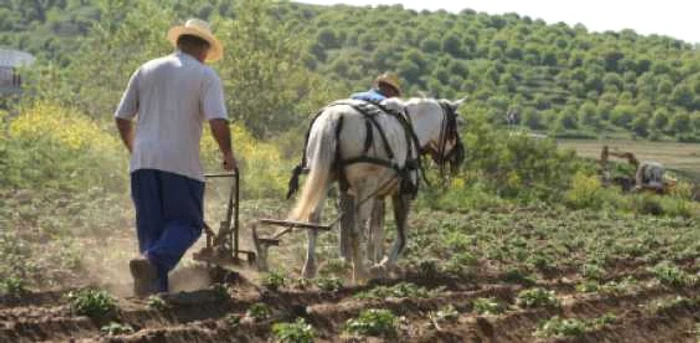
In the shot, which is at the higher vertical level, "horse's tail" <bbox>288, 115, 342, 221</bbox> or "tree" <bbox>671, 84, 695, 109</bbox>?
"horse's tail" <bbox>288, 115, 342, 221</bbox>

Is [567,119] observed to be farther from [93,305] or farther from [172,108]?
[93,305]

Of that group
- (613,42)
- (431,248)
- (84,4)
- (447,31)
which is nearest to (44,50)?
(84,4)

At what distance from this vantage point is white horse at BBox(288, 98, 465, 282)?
1085 cm

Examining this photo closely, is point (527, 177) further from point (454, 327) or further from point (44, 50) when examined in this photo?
point (44, 50)

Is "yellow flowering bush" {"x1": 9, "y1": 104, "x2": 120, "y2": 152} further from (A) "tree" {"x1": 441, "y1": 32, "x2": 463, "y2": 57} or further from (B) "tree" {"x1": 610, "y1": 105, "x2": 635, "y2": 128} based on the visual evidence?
(A) "tree" {"x1": 441, "y1": 32, "x2": 463, "y2": 57}

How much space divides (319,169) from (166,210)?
2.76 meters

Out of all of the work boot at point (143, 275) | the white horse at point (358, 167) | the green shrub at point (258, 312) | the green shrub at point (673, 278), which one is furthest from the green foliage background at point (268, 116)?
the green shrub at point (673, 278)

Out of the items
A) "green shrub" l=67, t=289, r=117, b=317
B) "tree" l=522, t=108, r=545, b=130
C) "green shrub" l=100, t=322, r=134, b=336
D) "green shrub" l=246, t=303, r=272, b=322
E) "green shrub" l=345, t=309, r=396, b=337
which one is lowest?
"tree" l=522, t=108, r=545, b=130

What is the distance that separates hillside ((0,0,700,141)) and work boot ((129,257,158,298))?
91861 millimetres

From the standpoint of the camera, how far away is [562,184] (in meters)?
40.3

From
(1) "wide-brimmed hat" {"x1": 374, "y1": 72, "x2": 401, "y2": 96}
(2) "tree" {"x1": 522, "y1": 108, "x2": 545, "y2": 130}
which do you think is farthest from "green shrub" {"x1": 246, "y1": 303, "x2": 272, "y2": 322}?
(2) "tree" {"x1": 522, "y1": 108, "x2": 545, "y2": 130}

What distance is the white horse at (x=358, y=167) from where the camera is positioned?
10.9m

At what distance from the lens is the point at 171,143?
8.19 m

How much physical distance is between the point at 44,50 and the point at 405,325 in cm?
12080
